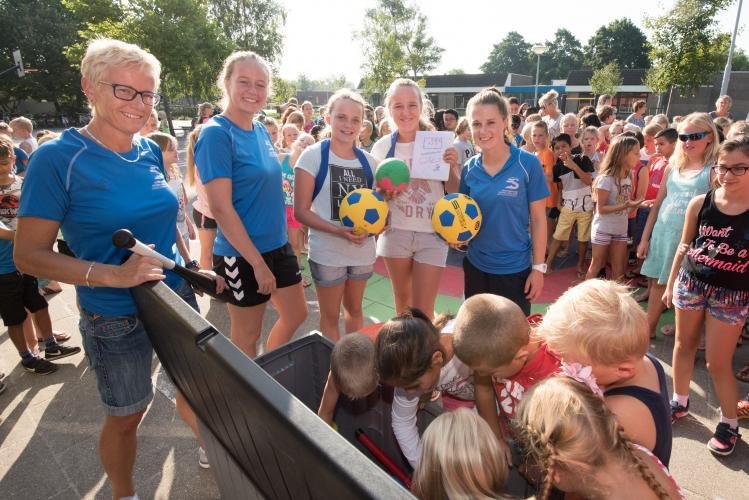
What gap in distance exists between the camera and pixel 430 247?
3.05m

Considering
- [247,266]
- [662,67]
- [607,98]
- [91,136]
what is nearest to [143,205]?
[91,136]

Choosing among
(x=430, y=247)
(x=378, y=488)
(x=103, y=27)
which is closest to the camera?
(x=378, y=488)

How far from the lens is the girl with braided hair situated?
1.11 metres

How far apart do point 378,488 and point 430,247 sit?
2.55 meters

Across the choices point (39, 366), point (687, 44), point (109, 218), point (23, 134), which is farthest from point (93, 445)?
point (687, 44)

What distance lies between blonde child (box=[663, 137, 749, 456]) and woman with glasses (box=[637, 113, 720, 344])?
0.65 metres

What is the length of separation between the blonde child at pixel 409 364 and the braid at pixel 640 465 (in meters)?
0.68

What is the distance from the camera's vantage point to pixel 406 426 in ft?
5.79

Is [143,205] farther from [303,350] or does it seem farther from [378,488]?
[378,488]

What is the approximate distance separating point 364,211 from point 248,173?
28.8 inches

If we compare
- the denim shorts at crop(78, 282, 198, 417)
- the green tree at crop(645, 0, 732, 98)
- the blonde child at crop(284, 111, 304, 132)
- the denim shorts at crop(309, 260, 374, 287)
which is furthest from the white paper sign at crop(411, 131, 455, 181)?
the green tree at crop(645, 0, 732, 98)

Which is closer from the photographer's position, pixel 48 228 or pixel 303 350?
pixel 48 228

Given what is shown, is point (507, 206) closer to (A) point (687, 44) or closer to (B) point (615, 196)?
(B) point (615, 196)

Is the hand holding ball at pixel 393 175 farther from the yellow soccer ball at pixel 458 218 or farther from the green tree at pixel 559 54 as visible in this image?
the green tree at pixel 559 54
